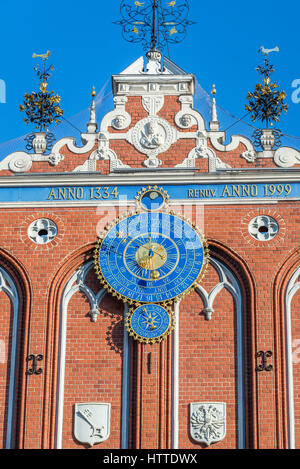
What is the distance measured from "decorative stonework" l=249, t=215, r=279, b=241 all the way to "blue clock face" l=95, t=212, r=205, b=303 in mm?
947

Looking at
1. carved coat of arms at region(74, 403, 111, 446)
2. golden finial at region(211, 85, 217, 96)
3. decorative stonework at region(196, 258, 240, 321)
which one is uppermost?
golden finial at region(211, 85, 217, 96)

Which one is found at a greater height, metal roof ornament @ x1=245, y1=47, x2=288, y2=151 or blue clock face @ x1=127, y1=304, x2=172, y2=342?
metal roof ornament @ x1=245, y1=47, x2=288, y2=151

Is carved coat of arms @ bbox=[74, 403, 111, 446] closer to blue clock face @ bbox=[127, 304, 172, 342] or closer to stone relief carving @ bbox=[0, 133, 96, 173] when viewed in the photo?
blue clock face @ bbox=[127, 304, 172, 342]

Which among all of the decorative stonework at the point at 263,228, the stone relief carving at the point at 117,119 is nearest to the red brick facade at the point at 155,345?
the decorative stonework at the point at 263,228

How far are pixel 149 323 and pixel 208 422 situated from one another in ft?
6.28

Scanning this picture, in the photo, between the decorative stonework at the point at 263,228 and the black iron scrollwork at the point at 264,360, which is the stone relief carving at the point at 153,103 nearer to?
the decorative stonework at the point at 263,228

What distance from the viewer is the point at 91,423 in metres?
18.7

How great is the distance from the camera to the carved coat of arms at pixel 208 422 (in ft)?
60.6

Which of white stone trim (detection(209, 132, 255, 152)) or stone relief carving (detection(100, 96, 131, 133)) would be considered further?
stone relief carving (detection(100, 96, 131, 133))

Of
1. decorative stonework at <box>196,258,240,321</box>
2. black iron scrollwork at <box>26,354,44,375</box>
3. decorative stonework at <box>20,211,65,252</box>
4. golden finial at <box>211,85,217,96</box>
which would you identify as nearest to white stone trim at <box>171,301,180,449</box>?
decorative stonework at <box>196,258,240,321</box>

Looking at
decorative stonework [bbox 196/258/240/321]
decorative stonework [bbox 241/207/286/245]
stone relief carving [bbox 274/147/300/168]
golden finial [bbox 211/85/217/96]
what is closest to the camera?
decorative stonework [bbox 196/258/240/321]

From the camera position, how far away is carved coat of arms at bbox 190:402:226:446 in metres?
18.5

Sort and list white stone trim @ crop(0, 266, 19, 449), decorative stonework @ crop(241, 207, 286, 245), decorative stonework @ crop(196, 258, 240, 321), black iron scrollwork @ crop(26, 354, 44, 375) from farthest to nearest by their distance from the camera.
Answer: decorative stonework @ crop(241, 207, 286, 245) < decorative stonework @ crop(196, 258, 240, 321) < black iron scrollwork @ crop(26, 354, 44, 375) < white stone trim @ crop(0, 266, 19, 449)
